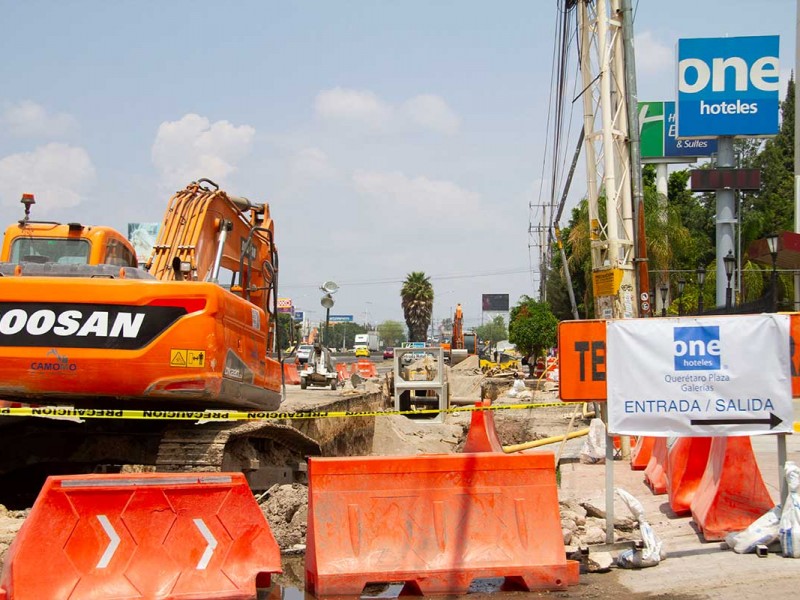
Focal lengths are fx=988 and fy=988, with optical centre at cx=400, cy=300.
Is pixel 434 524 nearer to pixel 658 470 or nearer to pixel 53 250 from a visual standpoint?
pixel 658 470

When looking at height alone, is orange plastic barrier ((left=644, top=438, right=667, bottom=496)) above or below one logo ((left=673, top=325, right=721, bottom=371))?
below

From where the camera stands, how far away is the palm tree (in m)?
106

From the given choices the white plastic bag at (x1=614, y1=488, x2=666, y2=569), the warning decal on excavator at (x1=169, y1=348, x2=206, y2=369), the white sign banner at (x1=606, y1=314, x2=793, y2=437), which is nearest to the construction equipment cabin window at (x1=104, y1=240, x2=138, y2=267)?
the warning decal on excavator at (x1=169, y1=348, x2=206, y2=369)

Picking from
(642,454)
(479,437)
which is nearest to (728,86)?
(642,454)

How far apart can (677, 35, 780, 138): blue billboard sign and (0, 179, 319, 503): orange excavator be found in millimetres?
28917

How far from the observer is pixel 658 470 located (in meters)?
10.6

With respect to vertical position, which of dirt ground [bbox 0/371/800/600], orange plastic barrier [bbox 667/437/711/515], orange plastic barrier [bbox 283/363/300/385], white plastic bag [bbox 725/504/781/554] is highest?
orange plastic barrier [bbox 283/363/300/385]

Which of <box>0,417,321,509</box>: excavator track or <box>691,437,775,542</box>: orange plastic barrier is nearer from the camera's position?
<box>691,437,775,542</box>: orange plastic barrier

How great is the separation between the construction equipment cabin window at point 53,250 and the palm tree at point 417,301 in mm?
95373

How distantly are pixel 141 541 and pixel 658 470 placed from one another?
603cm

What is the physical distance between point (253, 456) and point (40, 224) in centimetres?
362

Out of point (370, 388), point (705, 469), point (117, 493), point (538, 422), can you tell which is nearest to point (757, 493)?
point (705, 469)

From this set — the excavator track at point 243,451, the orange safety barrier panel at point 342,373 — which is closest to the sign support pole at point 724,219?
the orange safety barrier panel at point 342,373

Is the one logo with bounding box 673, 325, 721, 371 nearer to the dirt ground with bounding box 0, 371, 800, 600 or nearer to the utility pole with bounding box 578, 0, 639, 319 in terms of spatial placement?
the dirt ground with bounding box 0, 371, 800, 600
